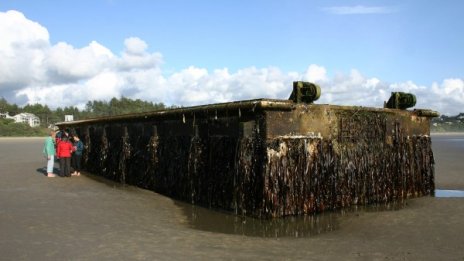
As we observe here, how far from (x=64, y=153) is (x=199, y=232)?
26.5 feet

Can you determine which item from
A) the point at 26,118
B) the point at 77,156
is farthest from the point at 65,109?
the point at 77,156

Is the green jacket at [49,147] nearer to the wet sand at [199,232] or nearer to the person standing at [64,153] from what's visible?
the person standing at [64,153]

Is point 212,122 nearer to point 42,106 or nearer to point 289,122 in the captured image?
point 289,122

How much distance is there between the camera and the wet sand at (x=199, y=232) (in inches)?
195

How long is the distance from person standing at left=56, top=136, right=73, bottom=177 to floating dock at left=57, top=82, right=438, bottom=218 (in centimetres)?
284

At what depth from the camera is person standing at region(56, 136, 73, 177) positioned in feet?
41.7

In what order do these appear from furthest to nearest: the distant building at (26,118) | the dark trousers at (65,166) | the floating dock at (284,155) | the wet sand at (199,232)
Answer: the distant building at (26,118)
the dark trousers at (65,166)
the floating dock at (284,155)
the wet sand at (199,232)

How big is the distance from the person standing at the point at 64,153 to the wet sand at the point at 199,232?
140 inches

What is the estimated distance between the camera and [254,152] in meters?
7.06

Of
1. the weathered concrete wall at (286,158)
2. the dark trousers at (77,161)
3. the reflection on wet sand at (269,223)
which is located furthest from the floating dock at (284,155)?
the dark trousers at (77,161)

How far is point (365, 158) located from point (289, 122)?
226cm

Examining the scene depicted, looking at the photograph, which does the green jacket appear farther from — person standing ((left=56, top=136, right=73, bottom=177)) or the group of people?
person standing ((left=56, top=136, right=73, bottom=177))

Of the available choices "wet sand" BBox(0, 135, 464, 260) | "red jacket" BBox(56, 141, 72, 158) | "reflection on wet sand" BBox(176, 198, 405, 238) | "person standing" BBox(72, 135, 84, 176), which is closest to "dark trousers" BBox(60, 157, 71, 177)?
"red jacket" BBox(56, 141, 72, 158)

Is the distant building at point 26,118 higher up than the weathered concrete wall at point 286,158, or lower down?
higher up
